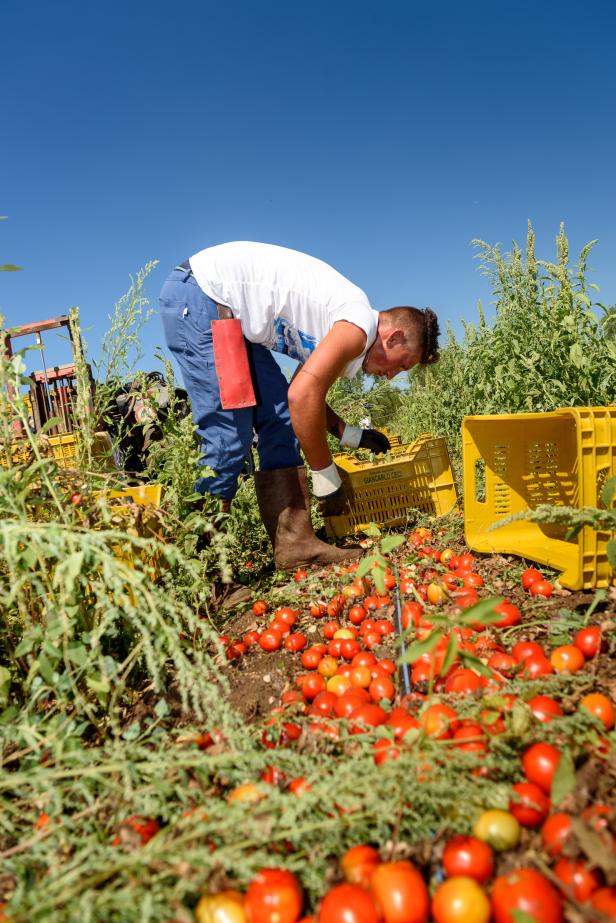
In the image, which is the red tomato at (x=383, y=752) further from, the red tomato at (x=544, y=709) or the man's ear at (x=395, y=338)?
the man's ear at (x=395, y=338)

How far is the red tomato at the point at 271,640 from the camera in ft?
8.16

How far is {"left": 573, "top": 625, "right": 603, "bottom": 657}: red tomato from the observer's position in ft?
5.85

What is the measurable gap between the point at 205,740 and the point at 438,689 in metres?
0.74

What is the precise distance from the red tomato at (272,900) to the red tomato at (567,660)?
40.5 inches

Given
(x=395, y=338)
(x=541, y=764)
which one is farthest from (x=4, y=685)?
(x=395, y=338)

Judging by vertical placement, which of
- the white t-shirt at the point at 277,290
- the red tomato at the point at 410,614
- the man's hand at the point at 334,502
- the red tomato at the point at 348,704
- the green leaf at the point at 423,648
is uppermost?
the white t-shirt at the point at 277,290

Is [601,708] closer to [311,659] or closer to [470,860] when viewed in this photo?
[470,860]

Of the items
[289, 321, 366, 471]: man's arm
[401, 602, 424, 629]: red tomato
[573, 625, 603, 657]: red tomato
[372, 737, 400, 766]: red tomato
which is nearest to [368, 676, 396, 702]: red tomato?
[401, 602, 424, 629]: red tomato

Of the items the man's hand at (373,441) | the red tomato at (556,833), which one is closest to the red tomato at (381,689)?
the red tomato at (556,833)

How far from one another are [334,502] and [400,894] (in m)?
3.08

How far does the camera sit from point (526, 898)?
3.24ft

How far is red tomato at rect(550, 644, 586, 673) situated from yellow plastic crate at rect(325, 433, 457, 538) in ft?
8.00

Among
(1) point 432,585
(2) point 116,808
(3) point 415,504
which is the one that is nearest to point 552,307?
(3) point 415,504

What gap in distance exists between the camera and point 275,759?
139 centimetres
